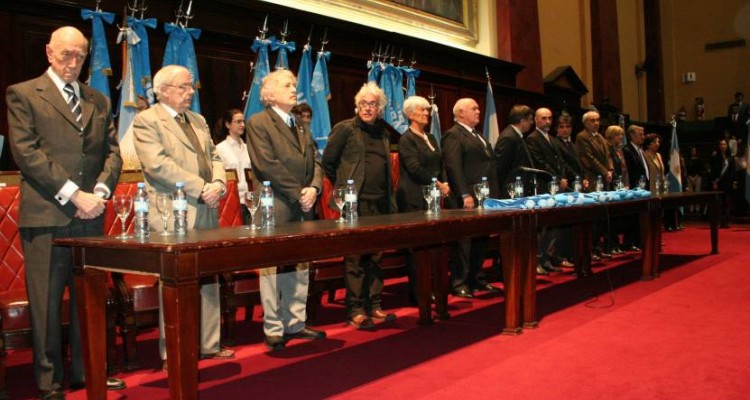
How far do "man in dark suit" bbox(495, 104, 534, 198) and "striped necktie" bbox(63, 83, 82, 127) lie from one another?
3595mm

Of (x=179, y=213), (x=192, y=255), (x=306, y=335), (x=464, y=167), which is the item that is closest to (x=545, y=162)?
(x=464, y=167)

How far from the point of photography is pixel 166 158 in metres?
3.13

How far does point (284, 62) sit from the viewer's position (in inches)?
253

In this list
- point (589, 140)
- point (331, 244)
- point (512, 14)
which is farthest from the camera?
point (512, 14)

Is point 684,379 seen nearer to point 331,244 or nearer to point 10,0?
point 331,244

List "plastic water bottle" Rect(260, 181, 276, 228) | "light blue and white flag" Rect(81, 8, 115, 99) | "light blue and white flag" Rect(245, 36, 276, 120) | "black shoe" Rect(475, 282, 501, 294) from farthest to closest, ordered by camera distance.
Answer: "light blue and white flag" Rect(245, 36, 276, 120), "black shoe" Rect(475, 282, 501, 294), "light blue and white flag" Rect(81, 8, 115, 99), "plastic water bottle" Rect(260, 181, 276, 228)

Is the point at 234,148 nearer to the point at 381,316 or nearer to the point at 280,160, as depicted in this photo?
the point at 280,160

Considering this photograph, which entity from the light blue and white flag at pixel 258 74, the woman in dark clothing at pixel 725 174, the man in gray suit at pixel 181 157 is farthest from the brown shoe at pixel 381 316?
the woman in dark clothing at pixel 725 174

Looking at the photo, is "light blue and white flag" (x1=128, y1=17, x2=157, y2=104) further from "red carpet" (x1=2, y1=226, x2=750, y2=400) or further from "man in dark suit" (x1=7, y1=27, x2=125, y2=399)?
"man in dark suit" (x1=7, y1=27, x2=125, y2=399)

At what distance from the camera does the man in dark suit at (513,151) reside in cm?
578

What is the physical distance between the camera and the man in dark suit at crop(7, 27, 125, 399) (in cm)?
281

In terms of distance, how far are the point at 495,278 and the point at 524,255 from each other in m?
2.14

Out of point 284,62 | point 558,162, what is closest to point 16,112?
point 284,62

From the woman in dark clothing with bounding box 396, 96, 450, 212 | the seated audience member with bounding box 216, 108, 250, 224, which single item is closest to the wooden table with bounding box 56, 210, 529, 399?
the woman in dark clothing with bounding box 396, 96, 450, 212
